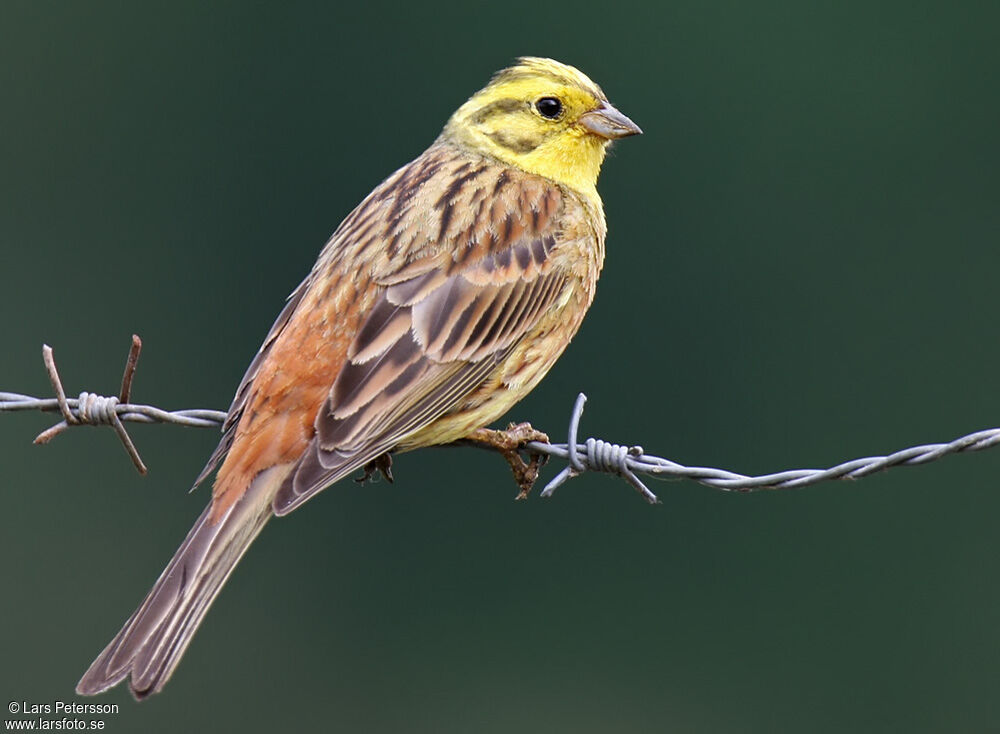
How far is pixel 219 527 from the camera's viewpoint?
549 centimetres

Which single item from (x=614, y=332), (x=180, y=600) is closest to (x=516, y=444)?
(x=180, y=600)

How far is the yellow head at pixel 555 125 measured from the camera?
6.79 metres

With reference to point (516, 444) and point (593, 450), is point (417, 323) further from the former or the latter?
point (593, 450)

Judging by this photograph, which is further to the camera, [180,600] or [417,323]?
[417,323]

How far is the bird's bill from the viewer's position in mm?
6738

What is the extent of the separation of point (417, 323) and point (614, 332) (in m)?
9.20

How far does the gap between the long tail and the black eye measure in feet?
6.32

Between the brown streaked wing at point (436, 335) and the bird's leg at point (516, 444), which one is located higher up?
the brown streaked wing at point (436, 335)

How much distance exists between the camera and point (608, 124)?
22.2 feet

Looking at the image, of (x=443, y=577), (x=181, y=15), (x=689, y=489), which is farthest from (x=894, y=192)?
(x=181, y=15)

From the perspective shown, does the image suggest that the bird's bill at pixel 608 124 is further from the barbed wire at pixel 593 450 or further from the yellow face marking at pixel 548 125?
the barbed wire at pixel 593 450

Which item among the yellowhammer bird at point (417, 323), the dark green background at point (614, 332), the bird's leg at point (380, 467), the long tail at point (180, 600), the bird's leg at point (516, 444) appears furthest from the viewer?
the dark green background at point (614, 332)

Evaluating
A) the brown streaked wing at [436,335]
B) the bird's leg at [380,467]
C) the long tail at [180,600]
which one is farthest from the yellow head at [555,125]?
the long tail at [180,600]

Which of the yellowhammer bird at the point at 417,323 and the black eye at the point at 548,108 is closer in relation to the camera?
the yellowhammer bird at the point at 417,323
